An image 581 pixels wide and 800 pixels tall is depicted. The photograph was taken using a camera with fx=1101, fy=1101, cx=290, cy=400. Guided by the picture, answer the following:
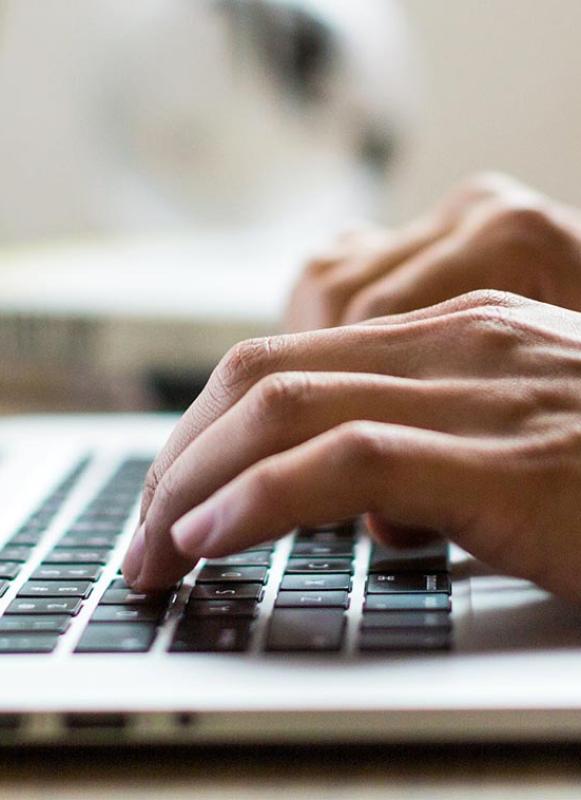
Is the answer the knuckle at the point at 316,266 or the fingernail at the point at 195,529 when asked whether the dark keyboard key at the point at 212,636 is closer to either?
the fingernail at the point at 195,529

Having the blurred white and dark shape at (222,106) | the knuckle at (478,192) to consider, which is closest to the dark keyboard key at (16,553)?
the knuckle at (478,192)

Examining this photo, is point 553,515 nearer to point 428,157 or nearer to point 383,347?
point 383,347

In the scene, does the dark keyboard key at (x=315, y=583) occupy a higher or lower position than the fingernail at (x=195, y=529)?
lower

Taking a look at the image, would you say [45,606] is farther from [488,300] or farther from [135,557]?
[488,300]

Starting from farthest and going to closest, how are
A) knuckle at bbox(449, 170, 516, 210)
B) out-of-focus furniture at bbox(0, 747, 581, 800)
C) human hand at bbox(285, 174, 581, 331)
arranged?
knuckle at bbox(449, 170, 516, 210)
human hand at bbox(285, 174, 581, 331)
out-of-focus furniture at bbox(0, 747, 581, 800)

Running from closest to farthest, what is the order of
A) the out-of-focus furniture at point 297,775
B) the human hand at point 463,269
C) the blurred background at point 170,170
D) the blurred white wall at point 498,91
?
1. the out-of-focus furniture at point 297,775
2. the human hand at point 463,269
3. the blurred background at point 170,170
4. the blurred white wall at point 498,91

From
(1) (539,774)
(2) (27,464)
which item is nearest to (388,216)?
(2) (27,464)

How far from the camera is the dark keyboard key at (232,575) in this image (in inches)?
15.1

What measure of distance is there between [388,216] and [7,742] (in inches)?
39.1

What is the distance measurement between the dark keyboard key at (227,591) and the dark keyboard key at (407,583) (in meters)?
0.04

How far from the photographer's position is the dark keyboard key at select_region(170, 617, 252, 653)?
32cm

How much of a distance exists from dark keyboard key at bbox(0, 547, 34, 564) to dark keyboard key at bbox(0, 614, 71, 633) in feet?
0.25

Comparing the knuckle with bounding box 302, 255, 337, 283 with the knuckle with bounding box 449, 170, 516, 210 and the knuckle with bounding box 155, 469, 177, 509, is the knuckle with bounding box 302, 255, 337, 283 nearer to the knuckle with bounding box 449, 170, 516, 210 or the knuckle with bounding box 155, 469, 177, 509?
the knuckle with bounding box 449, 170, 516, 210

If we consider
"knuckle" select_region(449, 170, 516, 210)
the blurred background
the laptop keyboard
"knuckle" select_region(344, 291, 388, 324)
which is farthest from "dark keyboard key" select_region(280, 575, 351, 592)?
the blurred background
